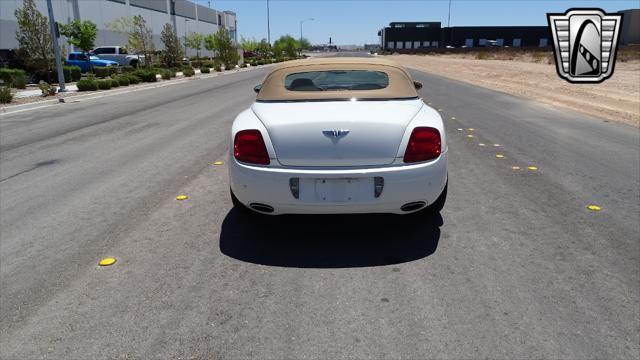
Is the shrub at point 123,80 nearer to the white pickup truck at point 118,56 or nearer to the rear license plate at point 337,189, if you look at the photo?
the white pickup truck at point 118,56

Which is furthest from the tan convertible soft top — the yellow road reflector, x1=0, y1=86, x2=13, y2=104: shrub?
x1=0, y1=86, x2=13, y2=104: shrub

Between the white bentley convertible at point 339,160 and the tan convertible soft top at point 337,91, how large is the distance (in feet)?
0.98

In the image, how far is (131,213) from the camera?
473cm

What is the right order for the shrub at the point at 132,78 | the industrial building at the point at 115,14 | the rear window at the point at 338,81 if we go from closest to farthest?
the rear window at the point at 338,81
the shrub at the point at 132,78
the industrial building at the point at 115,14

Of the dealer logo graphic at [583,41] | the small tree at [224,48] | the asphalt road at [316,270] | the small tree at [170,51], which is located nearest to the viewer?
the asphalt road at [316,270]

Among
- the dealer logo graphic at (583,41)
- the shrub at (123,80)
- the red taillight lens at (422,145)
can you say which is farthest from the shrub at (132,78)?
the red taillight lens at (422,145)

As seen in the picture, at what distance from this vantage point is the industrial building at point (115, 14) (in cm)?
3919

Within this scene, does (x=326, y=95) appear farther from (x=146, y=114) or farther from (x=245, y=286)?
(x=146, y=114)

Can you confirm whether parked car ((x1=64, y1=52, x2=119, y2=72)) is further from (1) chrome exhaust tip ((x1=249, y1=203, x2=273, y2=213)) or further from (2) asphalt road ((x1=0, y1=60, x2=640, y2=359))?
(1) chrome exhaust tip ((x1=249, y1=203, x2=273, y2=213))

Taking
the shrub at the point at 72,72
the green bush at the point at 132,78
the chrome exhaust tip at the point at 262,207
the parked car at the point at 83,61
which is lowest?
the chrome exhaust tip at the point at 262,207

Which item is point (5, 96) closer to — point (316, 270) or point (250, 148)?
point (250, 148)

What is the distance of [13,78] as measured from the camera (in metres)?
21.5

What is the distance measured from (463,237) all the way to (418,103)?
1239 mm

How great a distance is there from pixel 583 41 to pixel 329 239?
72.6 ft
